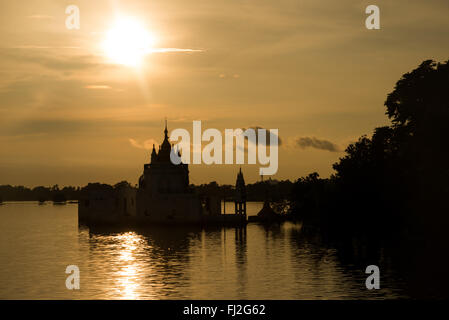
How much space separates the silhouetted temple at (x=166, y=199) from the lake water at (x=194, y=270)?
44.3 m

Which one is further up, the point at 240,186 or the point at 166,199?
the point at 240,186

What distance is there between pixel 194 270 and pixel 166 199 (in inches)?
3197

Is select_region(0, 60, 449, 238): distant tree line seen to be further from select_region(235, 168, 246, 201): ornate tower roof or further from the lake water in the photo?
select_region(235, 168, 246, 201): ornate tower roof

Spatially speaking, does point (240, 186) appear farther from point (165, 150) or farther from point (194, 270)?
point (194, 270)

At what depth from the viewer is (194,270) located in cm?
6000

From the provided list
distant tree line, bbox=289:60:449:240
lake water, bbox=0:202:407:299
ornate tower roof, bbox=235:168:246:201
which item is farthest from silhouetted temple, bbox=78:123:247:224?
distant tree line, bbox=289:60:449:240

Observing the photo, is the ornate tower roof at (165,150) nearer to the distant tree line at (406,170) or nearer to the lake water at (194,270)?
the lake water at (194,270)

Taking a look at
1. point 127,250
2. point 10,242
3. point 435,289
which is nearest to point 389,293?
point 435,289

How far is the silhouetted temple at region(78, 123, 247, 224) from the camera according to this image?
14012cm

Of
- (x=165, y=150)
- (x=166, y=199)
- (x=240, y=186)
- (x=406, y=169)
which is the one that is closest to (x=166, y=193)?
(x=166, y=199)

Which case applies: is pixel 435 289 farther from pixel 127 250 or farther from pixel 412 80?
pixel 127 250

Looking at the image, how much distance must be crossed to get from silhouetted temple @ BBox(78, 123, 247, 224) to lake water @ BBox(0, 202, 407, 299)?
44314 mm

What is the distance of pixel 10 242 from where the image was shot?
98.8 meters
